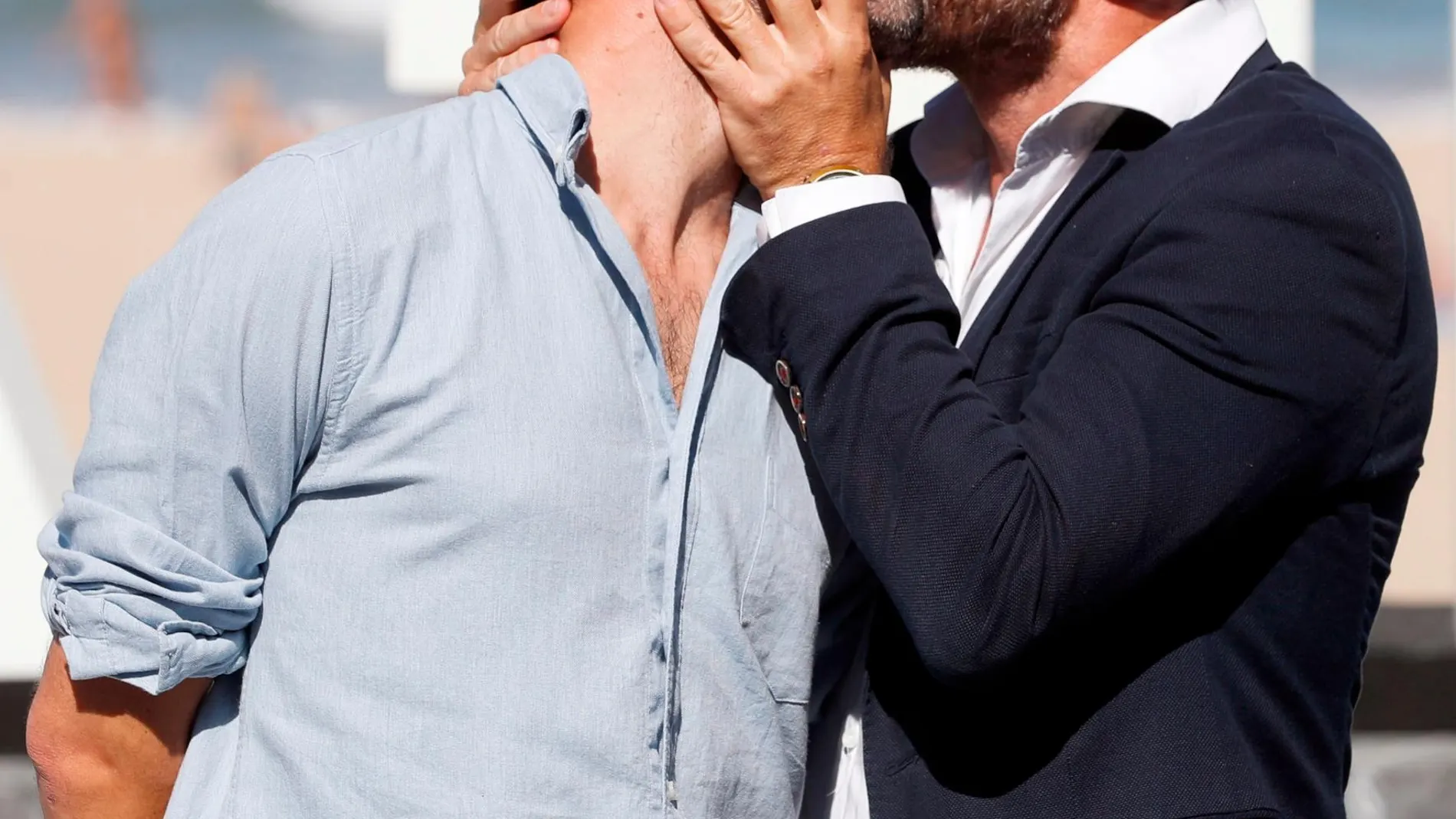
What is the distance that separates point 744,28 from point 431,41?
80.4 inches

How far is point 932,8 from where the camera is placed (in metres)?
1.93

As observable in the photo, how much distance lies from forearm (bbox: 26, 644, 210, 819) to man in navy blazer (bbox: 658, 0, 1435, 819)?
78cm

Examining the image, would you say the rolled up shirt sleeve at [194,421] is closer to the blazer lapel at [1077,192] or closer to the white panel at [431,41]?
the blazer lapel at [1077,192]

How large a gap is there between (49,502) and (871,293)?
3.27 m

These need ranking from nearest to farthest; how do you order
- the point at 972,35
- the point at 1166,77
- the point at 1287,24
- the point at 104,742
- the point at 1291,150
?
the point at 104,742 → the point at 1291,150 → the point at 1166,77 → the point at 972,35 → the point at 1287,24

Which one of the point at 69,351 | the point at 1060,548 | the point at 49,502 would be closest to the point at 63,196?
the point at 69,351

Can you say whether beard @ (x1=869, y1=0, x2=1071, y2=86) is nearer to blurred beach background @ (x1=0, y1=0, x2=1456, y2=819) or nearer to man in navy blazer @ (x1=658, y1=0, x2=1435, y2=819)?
man in navy blazer @ (x1=658, y1=0, x2=1435, y2=819)

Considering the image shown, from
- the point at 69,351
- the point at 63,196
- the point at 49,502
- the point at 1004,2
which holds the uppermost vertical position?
the point at 1004,2

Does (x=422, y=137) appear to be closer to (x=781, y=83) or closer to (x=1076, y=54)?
(x=781, y=83)

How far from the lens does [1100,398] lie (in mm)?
1562

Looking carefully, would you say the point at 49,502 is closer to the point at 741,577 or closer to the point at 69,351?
the point at 69,351

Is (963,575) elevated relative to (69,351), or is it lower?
elevated

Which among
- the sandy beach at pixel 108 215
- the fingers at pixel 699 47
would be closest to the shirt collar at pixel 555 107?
the fingers at pixel 699 47

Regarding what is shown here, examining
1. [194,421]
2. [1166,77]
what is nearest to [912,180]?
[1166,77]
